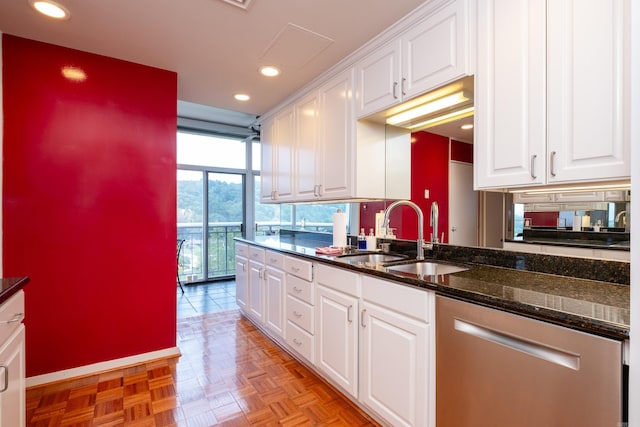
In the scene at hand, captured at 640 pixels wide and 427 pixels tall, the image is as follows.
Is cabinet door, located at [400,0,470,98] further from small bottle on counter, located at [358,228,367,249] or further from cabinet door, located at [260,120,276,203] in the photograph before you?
cabinet door, located at [260,120,276,203]

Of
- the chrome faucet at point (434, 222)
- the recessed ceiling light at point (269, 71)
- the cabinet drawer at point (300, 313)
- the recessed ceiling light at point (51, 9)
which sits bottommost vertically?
the cabinet drawer at point (300, 313)

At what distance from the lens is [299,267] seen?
2.42 meters

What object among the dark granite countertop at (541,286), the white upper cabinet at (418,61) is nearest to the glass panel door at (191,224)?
the white upper cabinet at (418,61)

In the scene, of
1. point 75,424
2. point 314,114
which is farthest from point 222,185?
point 75,424

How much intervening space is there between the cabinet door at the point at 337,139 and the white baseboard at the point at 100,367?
1897mm

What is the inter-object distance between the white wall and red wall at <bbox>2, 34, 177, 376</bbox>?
2.82 meters

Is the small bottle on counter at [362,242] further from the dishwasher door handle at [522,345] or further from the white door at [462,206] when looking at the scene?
the dishwasher door handle at [522,345]

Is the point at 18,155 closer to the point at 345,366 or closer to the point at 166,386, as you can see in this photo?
the point at 166,386

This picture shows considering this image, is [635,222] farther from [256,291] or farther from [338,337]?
[256,291]

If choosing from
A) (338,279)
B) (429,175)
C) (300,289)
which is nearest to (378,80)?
(429,175)

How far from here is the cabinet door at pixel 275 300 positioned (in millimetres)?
2670

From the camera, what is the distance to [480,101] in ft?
5.06

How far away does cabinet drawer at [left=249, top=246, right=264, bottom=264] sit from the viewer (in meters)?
3.03

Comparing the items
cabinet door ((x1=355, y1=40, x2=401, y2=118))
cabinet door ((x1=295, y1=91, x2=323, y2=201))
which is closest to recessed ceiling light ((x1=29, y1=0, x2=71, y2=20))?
cabinet door ((x1=295, y1=91, x2=323, y2=201))
